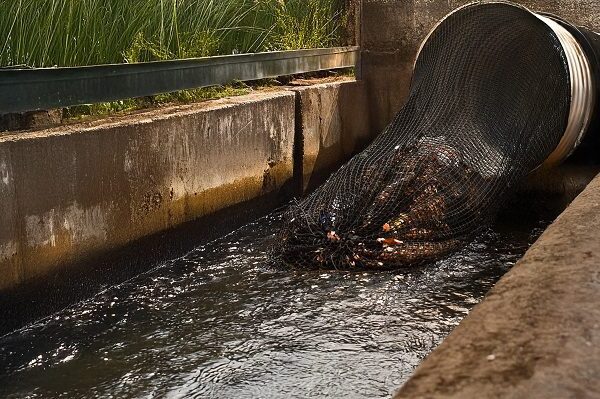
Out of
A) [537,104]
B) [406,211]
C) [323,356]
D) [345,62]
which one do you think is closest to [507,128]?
[537,104]

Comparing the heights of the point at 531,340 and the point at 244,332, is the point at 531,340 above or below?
above

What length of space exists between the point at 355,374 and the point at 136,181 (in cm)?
200

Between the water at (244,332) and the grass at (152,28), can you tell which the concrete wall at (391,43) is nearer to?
the grass at (152,28)

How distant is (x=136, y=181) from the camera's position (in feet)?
16.2

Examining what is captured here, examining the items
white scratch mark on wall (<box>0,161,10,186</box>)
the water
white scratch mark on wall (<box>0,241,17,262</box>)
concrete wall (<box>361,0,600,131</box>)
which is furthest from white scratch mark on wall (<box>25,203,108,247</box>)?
concrete wall (<box>361,0,600,131</box>)

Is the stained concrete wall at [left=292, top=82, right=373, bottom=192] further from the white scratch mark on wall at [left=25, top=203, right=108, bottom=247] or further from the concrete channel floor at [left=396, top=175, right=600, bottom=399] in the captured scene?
the concrete channel floor at [left=396, top=175, right=600, bottom=399]

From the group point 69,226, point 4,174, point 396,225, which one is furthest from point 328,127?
point 4,174

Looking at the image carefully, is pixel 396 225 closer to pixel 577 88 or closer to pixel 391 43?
pixel 577 88

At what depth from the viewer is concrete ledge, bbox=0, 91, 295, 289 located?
4.08m

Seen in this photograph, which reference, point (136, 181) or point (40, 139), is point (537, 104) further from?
point (40, 139)

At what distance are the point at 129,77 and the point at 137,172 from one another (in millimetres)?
581

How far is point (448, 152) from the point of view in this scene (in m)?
5.64

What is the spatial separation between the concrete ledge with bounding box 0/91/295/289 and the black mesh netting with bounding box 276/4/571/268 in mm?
654

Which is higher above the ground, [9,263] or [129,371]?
[9,263]
